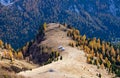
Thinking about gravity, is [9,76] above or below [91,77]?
above

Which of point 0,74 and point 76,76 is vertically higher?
point 0,74

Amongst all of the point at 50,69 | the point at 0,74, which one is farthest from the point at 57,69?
the point at 0,74

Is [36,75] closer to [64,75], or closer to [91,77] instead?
[64,75]

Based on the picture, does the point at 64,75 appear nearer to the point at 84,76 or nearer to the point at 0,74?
the point at 84,76

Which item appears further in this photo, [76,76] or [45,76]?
[76,76]

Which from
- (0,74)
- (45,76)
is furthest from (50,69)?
(0,74)

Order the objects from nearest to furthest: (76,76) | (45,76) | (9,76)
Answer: (9,76) < (45,76) < (76,76)

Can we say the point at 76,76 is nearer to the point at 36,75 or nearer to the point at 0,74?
the point at 36,75

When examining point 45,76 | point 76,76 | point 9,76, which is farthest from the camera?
point 76,76

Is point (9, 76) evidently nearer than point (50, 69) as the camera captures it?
Yes
